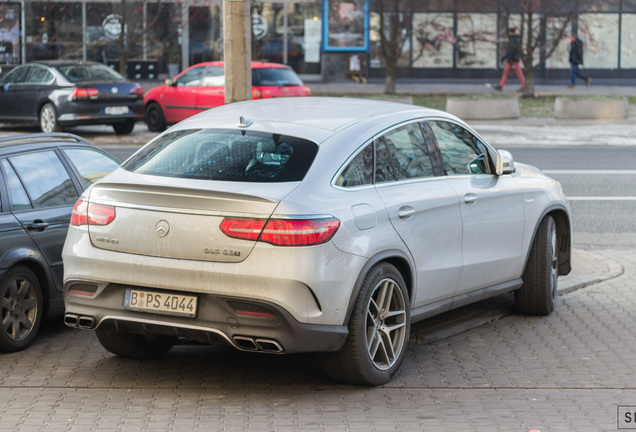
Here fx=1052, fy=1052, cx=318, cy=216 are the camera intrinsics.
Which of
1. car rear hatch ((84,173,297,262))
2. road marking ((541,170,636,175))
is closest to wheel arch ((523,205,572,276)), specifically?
car rear hatch ((84,173,297,262))

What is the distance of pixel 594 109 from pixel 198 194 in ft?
71.4

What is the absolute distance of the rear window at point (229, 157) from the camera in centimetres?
575

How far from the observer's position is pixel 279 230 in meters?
5.39

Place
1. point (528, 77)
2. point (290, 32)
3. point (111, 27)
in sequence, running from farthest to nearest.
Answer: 1. point (290, 32)
2. point (111, 27)
3. point (528, 77)

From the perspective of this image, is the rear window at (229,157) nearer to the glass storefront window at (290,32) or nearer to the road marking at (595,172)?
the road marking at (595,172)

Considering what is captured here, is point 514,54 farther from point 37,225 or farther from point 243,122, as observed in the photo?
point 243,122

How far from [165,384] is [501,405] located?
1.89m

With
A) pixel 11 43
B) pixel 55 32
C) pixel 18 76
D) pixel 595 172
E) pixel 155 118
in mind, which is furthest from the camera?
pixel 55 32

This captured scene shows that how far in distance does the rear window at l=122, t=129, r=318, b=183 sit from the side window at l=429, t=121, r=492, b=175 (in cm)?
132

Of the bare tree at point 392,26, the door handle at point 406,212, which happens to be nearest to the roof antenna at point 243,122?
the door handle at point 406,212

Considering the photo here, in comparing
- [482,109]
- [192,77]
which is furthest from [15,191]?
[482,109]

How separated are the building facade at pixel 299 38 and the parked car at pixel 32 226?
92.3 feet

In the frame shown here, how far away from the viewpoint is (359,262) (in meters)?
5.66

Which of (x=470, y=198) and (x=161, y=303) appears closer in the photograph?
(x=161, y=303)
